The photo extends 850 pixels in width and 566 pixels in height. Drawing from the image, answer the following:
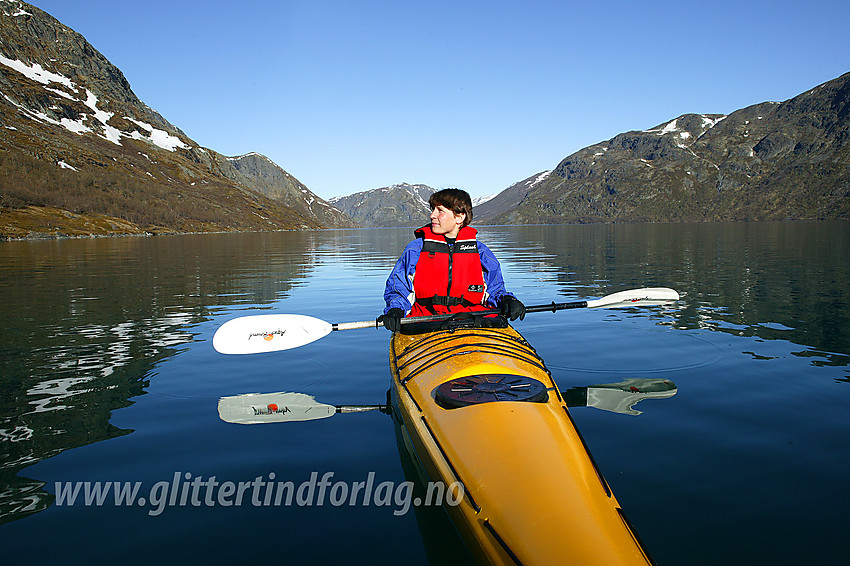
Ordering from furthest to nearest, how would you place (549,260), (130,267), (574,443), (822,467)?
(549,260), (130,267), (822,467), (574,443)

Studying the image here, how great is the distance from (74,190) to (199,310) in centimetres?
12961

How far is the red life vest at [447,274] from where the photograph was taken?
7.58 m

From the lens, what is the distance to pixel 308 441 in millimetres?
6035

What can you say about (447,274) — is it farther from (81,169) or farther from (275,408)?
(81,169)

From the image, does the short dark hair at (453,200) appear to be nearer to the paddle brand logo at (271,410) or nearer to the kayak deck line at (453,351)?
the kayak deck line at (453,351)

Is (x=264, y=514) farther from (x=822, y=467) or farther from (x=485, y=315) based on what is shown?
(x=822, y=467)

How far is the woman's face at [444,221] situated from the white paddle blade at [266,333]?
93.7 inches

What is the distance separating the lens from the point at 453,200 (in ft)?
25.0

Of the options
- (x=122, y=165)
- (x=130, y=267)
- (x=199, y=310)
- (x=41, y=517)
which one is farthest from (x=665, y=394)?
(x=122, y=165)

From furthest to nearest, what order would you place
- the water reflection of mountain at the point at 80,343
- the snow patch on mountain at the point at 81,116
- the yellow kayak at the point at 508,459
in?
the snow patch on mountain at the point at 81,116
the water reflection of mountain at the point at 80,343
the yellow kayak at the point at 508,459

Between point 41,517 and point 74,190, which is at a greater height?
point 74,190

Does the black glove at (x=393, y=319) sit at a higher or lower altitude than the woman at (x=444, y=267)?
lower

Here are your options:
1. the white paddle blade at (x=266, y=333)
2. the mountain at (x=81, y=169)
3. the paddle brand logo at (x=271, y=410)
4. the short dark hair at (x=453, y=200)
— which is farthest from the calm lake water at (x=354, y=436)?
the mountain at (x=81, y=169)

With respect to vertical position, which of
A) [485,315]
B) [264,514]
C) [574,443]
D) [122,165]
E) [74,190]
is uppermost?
[122,165]
